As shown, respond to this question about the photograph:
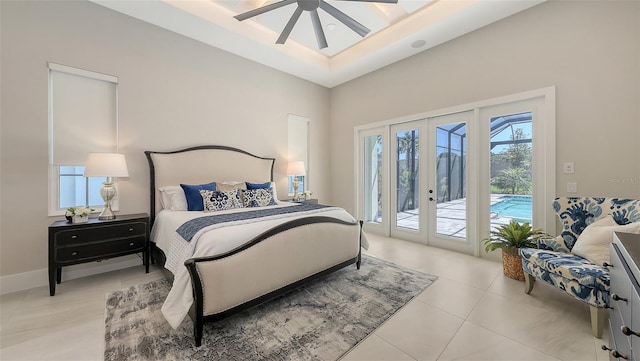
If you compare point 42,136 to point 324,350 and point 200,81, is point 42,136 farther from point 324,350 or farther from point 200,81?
point 324,350

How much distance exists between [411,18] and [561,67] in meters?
1.95

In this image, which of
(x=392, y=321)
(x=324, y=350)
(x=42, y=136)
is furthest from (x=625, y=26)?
(x=42, y=136)

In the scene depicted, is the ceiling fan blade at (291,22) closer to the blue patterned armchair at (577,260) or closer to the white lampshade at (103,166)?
the white lampshade at (103,166)

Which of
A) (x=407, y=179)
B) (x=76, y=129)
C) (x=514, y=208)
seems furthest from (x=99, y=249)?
(x=514, y=208)

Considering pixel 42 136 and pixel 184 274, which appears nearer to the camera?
pixel 184 274

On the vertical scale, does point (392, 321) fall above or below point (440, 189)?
below

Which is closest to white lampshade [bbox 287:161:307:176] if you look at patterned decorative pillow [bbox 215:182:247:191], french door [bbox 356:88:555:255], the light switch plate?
patterned decorative pillow [bbox 215:182:247:191]

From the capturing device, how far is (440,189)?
400 centimetres

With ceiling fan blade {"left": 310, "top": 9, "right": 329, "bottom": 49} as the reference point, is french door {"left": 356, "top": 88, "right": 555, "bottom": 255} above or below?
below

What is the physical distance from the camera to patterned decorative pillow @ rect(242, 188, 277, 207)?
3.54m

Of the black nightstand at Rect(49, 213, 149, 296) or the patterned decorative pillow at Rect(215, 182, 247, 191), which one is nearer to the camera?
the black nightstand at Rect(49, 213, 149, 296)

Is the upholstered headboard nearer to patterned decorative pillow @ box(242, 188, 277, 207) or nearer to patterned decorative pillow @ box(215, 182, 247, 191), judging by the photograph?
patterned decorative pillow @ box(215, 182, 247, 191)

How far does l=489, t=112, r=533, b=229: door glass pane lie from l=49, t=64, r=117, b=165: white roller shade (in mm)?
5186

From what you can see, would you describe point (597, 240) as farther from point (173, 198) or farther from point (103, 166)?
point (103, 166)
